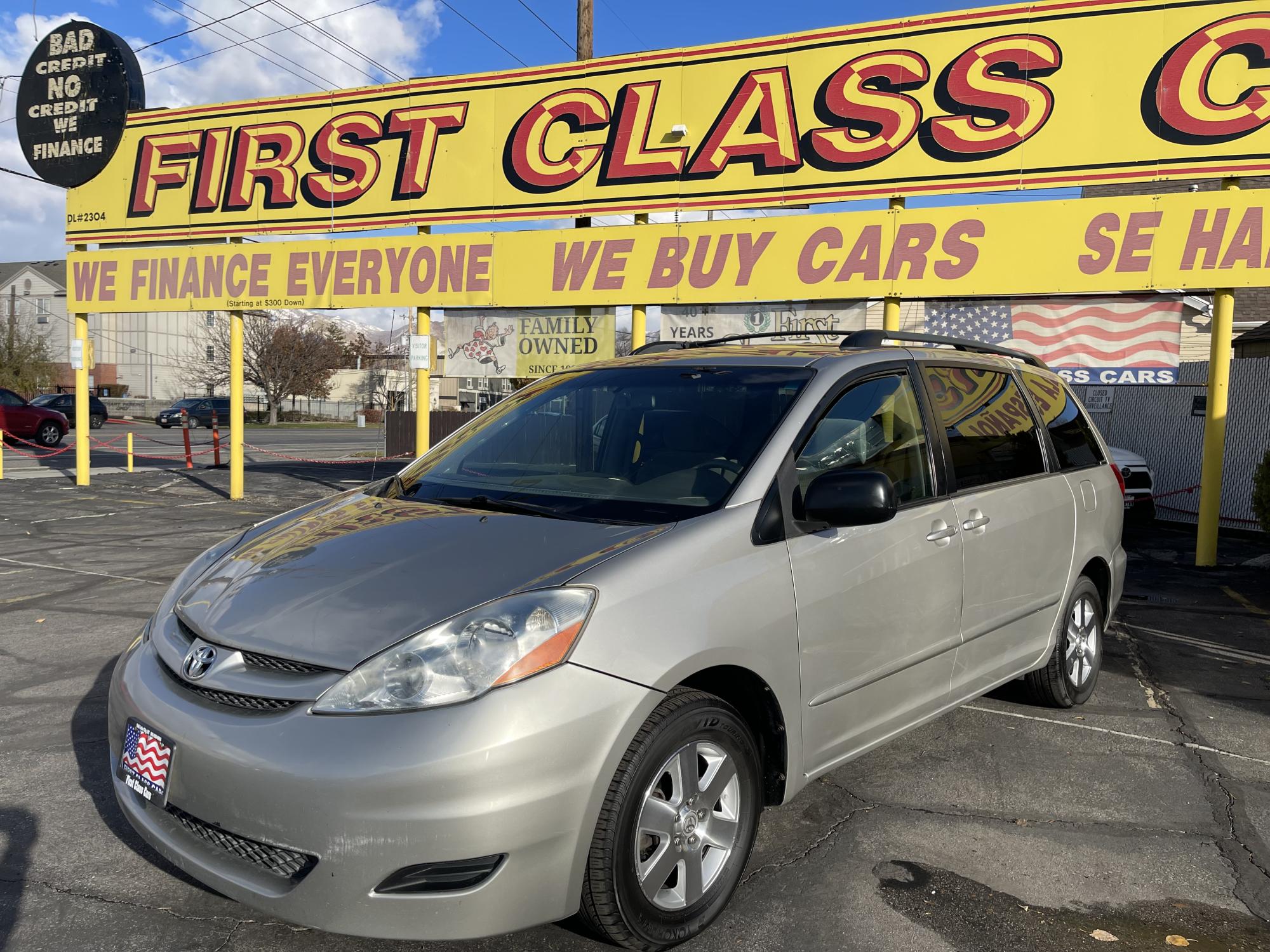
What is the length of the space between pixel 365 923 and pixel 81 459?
17.3 metres

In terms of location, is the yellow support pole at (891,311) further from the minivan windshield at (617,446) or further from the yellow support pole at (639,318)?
the minivan windshield at (617,446)

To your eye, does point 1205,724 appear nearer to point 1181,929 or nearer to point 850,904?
point 1181,929

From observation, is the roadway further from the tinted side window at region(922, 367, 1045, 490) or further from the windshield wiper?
the tinted side window at region(922, 367, 1045, 490)

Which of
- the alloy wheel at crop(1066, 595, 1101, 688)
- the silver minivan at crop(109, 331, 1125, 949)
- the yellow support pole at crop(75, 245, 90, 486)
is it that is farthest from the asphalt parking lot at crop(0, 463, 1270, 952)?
the yellow support pole at crop(75, 245, 90, 486)

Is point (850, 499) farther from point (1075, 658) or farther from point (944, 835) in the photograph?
point (1075, 658)

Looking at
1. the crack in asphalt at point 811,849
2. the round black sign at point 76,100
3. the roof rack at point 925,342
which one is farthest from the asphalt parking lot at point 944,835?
the round black sign at point 76,100

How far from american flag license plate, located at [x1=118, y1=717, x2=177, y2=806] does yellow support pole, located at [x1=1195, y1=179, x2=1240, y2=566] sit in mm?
10417

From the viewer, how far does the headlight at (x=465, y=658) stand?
2.53 m

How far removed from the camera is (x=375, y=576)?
9.66ft

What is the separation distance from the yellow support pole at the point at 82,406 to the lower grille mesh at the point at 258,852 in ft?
53.9

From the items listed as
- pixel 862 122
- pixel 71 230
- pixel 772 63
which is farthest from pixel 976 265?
pixel 71 230

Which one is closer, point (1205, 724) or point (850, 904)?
point (850, 904)

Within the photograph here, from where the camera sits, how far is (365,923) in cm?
246

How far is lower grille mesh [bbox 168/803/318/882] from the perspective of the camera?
2.51 meters
